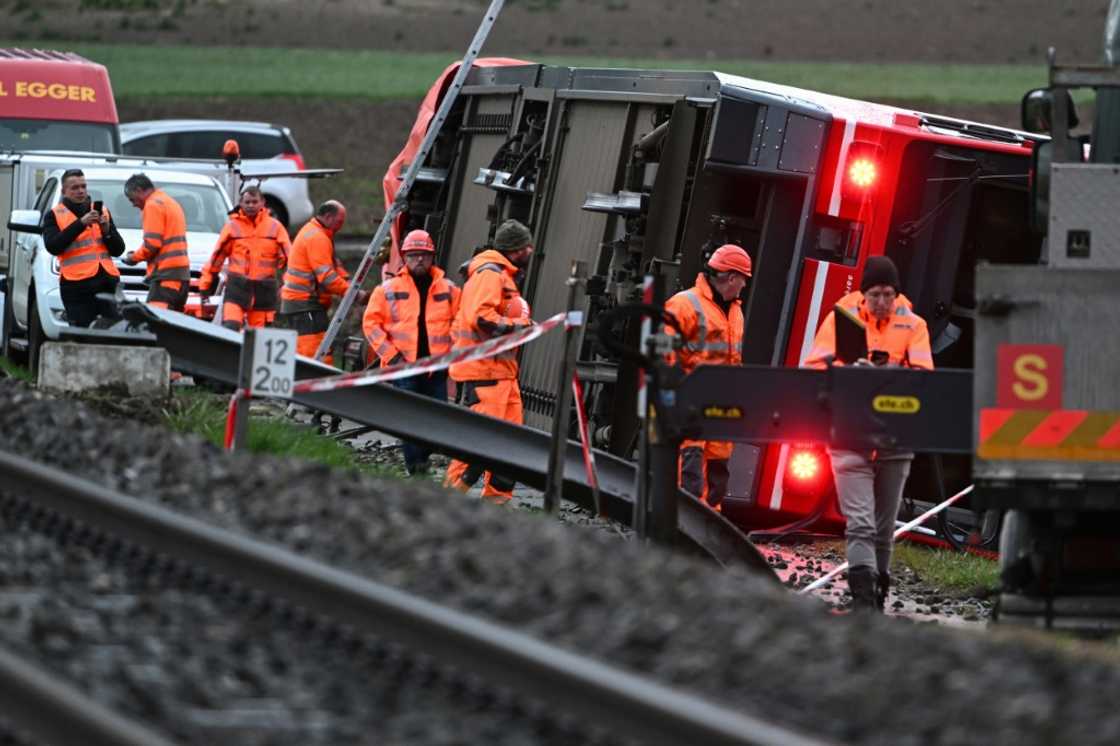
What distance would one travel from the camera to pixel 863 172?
473 inches

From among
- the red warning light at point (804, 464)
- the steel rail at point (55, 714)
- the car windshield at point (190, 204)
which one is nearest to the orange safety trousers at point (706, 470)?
the red warning light at point (804, 464)

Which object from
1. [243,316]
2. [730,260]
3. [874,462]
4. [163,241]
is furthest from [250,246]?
[874,462]

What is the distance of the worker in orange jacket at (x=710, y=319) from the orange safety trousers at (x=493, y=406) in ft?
4.49

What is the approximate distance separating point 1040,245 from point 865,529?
3672 mm

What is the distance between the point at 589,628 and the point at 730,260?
214 inches

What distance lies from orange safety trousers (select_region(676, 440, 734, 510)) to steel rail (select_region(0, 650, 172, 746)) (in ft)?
19.4

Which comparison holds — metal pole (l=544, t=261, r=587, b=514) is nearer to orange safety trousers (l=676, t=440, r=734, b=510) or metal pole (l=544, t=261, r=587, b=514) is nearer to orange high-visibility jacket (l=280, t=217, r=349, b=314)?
orange safety trousers (l=676, t=440, r=734, b=510)

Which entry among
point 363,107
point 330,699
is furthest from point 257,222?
point 363,107

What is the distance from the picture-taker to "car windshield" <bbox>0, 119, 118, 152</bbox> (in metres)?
24.1

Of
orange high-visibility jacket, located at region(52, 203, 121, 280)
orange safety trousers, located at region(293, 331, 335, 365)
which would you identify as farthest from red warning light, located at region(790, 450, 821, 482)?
orange high-visibility jacket, located at region(52, 203, 121, 280)

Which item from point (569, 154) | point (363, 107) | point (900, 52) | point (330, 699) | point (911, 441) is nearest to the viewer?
point (330, 699)

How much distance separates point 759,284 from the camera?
12.2 m

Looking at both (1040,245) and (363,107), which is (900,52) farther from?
(1040,245)

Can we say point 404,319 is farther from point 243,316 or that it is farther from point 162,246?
point 162,246
